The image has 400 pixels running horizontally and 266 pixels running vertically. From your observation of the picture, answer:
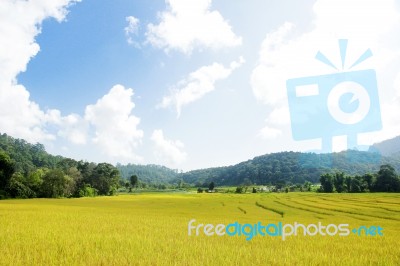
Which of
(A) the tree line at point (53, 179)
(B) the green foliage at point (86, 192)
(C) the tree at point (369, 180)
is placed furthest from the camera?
(C) the tree at point (369, 180)

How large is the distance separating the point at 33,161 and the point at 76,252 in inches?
6068

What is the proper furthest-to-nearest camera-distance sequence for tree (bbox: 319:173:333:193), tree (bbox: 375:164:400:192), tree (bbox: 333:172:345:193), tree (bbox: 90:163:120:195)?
tree (bbox: 319:173:333:193), tree (bbox: 333:172:345:193), tree (bbox: 90:163:120:195), tree (bbox: 375:164:400:192)

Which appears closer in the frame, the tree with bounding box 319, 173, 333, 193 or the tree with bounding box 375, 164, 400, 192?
the tree with bounding box 375, 164, 400, 192

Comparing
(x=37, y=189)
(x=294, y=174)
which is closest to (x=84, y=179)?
(x=37, y=189)

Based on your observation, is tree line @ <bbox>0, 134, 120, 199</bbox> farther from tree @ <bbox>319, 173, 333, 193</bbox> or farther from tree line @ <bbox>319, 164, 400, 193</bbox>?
tree line @ <bbox>319, 164, 400, 193</bbox>

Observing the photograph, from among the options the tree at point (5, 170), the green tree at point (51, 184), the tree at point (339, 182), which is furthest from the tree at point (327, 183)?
the tree at point (5, 170)

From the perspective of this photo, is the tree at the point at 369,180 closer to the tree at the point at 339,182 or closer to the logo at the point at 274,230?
the tree at the point at 339,182

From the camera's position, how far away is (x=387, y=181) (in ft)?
306

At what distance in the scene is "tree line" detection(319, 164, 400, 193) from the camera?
92.7 metres

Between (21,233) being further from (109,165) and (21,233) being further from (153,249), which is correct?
(109,165)

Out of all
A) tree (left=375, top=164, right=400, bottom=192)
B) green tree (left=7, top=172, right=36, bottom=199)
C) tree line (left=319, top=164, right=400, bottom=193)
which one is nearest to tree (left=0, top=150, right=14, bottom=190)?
green tree (left=7, top=172, right=36, bottom=199)

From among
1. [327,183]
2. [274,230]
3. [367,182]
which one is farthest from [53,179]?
[367,182]

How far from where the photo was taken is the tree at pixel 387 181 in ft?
302

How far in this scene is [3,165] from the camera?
65562mm
